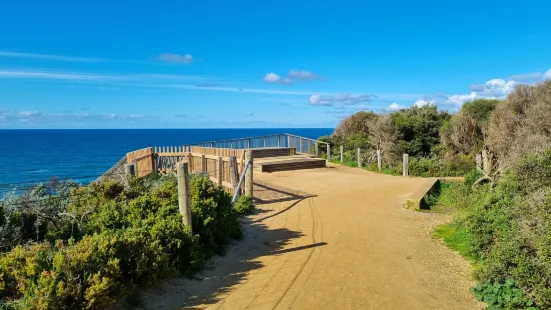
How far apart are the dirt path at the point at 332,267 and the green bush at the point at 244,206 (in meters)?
0.33

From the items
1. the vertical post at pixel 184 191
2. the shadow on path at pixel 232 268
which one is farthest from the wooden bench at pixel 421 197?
the vertical post at pixel 184 191

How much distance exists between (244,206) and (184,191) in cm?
403

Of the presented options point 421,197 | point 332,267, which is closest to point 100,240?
point 332,267

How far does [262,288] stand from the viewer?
202 inches

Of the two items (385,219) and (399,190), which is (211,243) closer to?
(385,219)

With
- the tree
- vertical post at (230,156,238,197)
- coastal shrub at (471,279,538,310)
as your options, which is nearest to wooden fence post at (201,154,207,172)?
vertical post at (230,156,238,197)

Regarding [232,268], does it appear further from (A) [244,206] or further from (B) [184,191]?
(A) [244,206]

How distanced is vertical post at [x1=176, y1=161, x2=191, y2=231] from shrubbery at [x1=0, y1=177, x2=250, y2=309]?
5.4 inches

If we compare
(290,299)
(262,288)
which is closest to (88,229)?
(262,288)

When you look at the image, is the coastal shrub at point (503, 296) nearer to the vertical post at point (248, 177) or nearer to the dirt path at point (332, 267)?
the dirt path at point (332, 267)

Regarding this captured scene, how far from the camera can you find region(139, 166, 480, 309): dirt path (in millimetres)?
4805

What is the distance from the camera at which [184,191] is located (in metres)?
5.85

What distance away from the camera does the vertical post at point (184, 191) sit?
19.2 feet

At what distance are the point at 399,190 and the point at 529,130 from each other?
6.13 meters
